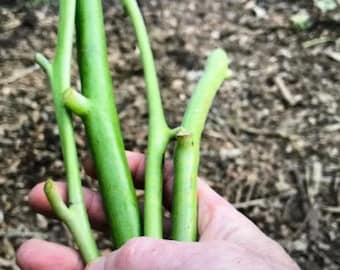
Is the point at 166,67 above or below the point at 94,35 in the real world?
below

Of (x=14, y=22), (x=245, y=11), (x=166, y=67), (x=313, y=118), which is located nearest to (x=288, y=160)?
(x=313, y=118)

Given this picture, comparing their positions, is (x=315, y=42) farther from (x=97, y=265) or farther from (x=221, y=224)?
(x=97, y=265)

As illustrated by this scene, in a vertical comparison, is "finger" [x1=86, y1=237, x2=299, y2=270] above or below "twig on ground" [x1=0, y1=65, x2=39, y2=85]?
below

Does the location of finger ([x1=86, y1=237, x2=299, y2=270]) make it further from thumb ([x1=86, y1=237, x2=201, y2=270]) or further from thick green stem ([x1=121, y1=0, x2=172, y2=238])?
thick green stem ([x1=121, y1=0, x2=172, y2=238])

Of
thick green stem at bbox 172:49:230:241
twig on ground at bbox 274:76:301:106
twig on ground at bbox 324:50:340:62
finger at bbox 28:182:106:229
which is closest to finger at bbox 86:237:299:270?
thick green stem at bbox 172:49:230:241

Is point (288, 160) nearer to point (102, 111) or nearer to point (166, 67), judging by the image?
point (166, 67)

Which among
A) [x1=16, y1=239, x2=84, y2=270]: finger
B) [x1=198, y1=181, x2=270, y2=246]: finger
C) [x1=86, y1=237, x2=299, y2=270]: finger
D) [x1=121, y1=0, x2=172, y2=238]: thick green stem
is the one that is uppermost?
Result: [x1=121, y1=0, x2=172, y2=238]: thick green stem

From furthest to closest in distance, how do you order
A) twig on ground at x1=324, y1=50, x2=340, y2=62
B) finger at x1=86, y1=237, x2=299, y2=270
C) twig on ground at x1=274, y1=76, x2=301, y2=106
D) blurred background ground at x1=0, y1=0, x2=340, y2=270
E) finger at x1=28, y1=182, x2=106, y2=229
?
twig on ground at x1=324, y1=50, x2=340, y2=62, twig on ground at x1=274, y1=76, x2=301, y2=106, blurred background ground at x1=0, y1=0, x2=340, y2=270, finger at x1=28, y1=182, x2=106, y2=229, finger at x1=86, y1=237, x2=299, y2=270
